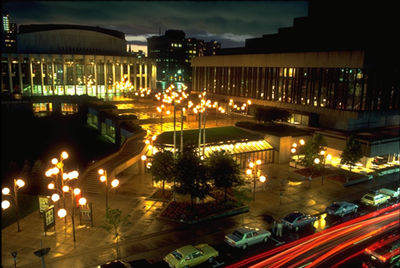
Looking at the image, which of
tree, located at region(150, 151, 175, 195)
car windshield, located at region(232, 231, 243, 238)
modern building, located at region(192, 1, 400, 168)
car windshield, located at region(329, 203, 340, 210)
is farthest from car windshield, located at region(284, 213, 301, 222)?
modern building, located at region(192, 1, 400, 168)

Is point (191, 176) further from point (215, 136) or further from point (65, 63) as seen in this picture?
point (65, 63)

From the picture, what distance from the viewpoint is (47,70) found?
9425 cm

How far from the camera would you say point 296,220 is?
1062 inches

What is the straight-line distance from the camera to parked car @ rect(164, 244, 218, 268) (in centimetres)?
2084

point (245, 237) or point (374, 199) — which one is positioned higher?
point (245, 237)

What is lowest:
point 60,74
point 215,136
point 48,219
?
point 48,219

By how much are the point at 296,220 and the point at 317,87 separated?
38371mm

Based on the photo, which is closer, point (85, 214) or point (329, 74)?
point (85, 214)

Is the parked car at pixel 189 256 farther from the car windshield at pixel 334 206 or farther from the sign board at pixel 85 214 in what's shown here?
the car windshield at pixel 334 206

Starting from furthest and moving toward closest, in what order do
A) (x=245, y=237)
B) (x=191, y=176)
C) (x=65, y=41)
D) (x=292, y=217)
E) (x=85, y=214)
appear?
(x=65, y=41) < (x=191, y=176) < (x=292, y=217) < (x=85, y=214) < (x=245, y=237)

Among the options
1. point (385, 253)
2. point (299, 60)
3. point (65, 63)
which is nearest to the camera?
point (385, 253)

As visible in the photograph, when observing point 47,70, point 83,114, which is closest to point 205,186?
point 83,114

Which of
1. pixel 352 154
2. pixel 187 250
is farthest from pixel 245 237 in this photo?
pixel 352 154

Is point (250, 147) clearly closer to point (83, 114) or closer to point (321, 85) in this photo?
point (321, 85)
